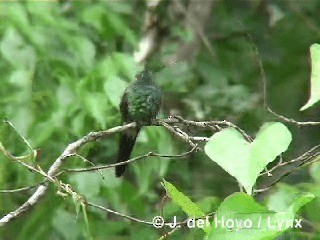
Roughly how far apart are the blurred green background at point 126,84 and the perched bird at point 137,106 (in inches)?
3.3

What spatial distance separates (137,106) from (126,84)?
0.86 feet

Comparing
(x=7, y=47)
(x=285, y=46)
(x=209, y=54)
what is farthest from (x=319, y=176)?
(x=285, y=46)

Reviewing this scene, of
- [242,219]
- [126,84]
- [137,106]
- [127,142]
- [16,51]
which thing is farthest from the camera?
[16,51]

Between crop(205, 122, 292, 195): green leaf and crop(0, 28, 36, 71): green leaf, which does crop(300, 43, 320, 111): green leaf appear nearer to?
crop(205, 122, 292, 195): green leaf

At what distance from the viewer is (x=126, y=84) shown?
240cm

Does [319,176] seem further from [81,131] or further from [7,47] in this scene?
[7,47]

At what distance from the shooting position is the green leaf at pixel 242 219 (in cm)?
136

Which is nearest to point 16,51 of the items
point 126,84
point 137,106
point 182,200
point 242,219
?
point 126,84

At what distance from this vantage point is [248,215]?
1382mm

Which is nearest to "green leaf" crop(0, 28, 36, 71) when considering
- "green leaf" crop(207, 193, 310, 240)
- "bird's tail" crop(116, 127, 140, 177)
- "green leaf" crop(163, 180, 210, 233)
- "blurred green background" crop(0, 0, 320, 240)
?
"blurred green background" crop(0, 0, 320, 240)

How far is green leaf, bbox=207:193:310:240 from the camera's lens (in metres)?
1.36

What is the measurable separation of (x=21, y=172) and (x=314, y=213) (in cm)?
132

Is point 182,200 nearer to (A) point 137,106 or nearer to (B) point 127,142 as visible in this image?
(B) point 127,142

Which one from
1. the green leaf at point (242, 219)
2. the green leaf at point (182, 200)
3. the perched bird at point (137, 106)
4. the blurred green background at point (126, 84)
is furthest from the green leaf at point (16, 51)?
the green leaf at point (242, 219)
